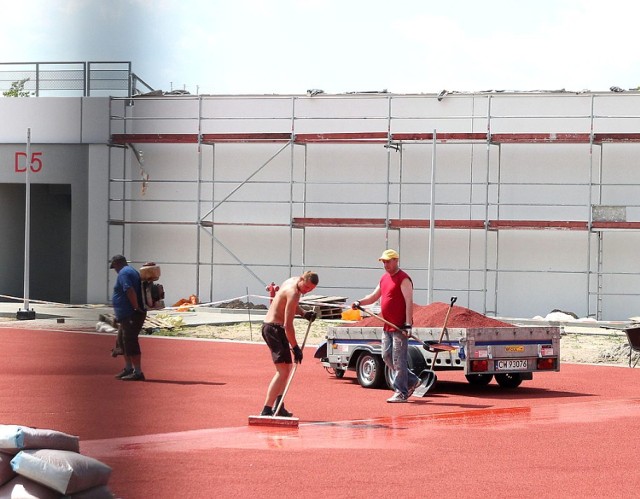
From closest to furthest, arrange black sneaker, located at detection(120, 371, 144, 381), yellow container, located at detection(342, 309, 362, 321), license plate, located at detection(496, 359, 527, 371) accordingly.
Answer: black sneaker, located at detection(120, 371, 144, 381)
license plate, located at detection(496, 359, 527, 371)
yellow container, located at detection(342, 309, 362, 321)

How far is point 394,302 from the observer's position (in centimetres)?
1549

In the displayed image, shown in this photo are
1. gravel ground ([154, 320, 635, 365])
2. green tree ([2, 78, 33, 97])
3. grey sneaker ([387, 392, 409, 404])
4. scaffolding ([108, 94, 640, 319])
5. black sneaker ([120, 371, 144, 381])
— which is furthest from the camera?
scaffolding ([108, 94, 640, 319])

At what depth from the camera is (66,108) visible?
2.92 meters

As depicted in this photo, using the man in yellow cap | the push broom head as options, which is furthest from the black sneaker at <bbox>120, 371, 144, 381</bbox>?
A: the man in yellow cap

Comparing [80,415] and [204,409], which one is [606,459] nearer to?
[204,409]

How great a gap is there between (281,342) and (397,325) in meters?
2.84

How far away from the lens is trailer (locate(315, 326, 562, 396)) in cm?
1644

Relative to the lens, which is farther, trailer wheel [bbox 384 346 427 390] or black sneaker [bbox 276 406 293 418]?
trailer wheel [bbox 384 346 427 390]

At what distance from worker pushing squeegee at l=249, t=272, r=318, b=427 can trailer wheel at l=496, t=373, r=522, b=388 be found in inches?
220

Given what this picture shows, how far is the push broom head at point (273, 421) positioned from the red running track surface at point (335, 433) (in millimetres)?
192

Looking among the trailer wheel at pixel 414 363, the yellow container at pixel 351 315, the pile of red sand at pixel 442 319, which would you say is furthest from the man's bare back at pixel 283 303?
the yellow container at pixel 351 315

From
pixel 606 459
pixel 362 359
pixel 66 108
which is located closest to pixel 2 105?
pixel 362 359

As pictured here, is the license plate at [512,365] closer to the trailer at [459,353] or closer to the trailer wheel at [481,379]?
the trailer at [459,353]

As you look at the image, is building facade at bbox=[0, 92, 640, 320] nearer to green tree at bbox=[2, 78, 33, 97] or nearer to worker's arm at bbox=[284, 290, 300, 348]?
green tree at bbox=[2, 78, 33, 97]
